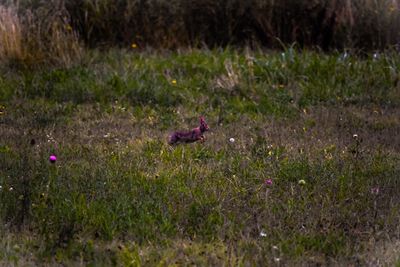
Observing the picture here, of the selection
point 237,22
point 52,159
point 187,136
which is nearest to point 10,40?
point 237,22

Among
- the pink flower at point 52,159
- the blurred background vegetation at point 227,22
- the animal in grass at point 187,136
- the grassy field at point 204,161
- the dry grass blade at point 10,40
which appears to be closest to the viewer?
the grassy field at point 204,161

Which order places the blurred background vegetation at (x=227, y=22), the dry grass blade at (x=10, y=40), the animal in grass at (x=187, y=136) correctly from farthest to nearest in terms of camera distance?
1. the blurred background vegetation at (x=227, y=22)
2. the dry grass blade at (x=10, y=40)
3. the animal in grass at (x=187, y=136)

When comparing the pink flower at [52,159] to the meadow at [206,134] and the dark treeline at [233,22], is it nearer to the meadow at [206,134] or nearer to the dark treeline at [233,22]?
the meadow at [206,134]

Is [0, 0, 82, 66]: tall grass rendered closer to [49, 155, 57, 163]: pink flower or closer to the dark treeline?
the dark treeline

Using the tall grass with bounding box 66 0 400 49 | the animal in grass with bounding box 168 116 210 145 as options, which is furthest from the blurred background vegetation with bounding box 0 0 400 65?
the animal in grass with bounding box 168 116 210 145

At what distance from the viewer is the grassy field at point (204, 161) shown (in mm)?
4523

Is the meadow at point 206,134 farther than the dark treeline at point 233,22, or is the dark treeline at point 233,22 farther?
the dark treeline at point 233,22

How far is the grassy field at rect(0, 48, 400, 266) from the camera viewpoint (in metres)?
4.52

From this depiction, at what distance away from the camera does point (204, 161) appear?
6031 mm

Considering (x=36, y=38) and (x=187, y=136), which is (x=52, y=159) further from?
(x=36, y=38)

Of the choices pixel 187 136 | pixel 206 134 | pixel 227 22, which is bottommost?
pixel 206 134

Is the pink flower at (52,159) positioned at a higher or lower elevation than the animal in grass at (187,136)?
higher

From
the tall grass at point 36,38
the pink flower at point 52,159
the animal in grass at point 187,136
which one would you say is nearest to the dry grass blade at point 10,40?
the tall grass at point 36,38

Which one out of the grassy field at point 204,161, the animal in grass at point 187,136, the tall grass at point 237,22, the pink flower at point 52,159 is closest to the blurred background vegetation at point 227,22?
the tall grass at point 237,22
